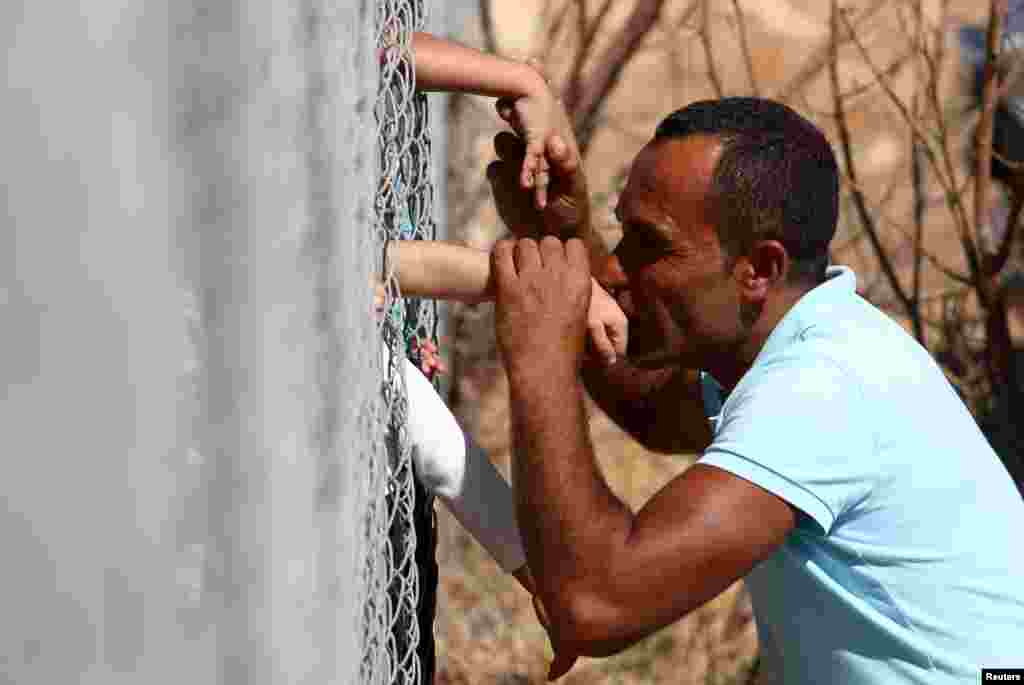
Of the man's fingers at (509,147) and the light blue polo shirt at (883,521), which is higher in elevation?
the man's fingers at (509,147)

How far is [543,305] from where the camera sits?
2113 millimetres

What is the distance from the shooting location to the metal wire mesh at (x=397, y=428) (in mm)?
2049

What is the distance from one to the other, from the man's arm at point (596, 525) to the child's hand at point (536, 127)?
1.35 feet

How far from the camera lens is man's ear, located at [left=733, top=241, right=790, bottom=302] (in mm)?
2279

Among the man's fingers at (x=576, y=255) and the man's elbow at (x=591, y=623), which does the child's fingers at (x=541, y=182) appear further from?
the man's elbow at (x=591, y=623)

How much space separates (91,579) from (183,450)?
0.15 m

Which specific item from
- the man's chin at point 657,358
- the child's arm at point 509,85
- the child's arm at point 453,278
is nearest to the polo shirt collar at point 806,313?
the man's chin at point 657,358

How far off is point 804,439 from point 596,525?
0.91 ft

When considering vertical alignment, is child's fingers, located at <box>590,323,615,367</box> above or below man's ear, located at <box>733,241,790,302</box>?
below

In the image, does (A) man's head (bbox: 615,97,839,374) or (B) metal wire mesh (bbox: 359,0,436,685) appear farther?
(A) man's head (bbox: 615,97,839,374)

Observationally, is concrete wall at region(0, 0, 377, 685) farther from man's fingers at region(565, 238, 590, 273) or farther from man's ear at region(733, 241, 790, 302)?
man's ear at region(733, 241, 790, 302)

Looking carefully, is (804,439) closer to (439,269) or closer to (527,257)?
(527,257)

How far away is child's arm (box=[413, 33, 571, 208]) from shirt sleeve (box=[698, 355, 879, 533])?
0.55m

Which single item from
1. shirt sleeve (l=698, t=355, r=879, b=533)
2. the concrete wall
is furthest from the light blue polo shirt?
the concrete wall
